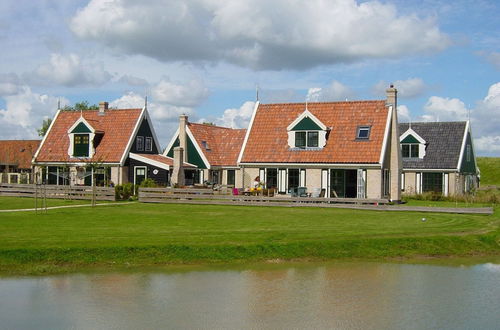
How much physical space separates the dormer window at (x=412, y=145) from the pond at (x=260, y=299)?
31.0 metres

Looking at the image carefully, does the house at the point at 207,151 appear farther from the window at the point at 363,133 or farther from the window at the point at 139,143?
the window at the point at 363,133

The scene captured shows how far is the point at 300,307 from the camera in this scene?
14.8 metres

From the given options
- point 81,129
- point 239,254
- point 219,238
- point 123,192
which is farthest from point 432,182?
point 239,254

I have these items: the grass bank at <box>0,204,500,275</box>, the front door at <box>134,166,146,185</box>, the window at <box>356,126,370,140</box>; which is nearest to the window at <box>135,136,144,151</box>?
the front door at <box>134,166,146,185</box>

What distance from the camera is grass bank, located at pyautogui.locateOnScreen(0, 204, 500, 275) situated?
19344mm

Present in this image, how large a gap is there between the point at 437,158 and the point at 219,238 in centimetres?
3155

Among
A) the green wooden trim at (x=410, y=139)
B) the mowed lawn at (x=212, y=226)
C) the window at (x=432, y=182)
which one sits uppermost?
the green wooden trim at (x=410, y=139)

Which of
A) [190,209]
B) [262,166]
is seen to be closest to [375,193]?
[262,166]

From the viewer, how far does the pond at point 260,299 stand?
13500 millimetres

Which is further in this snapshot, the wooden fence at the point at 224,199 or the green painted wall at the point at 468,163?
the green painted wall at the point at 468,163

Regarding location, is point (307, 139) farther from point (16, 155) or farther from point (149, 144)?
point (16, 155)

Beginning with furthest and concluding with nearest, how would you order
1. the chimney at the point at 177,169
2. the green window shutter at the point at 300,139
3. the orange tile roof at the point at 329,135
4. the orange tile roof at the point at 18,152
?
the orange tile roof at the point at 18,152, the chimney at the point at 177,169, the green window shutter at the point at 300,139, the orange tile roof at the point at 329,135

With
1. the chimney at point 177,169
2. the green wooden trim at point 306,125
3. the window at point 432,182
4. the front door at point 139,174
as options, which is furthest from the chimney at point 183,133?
the window at point 432,182

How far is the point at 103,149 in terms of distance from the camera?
1977 inches
